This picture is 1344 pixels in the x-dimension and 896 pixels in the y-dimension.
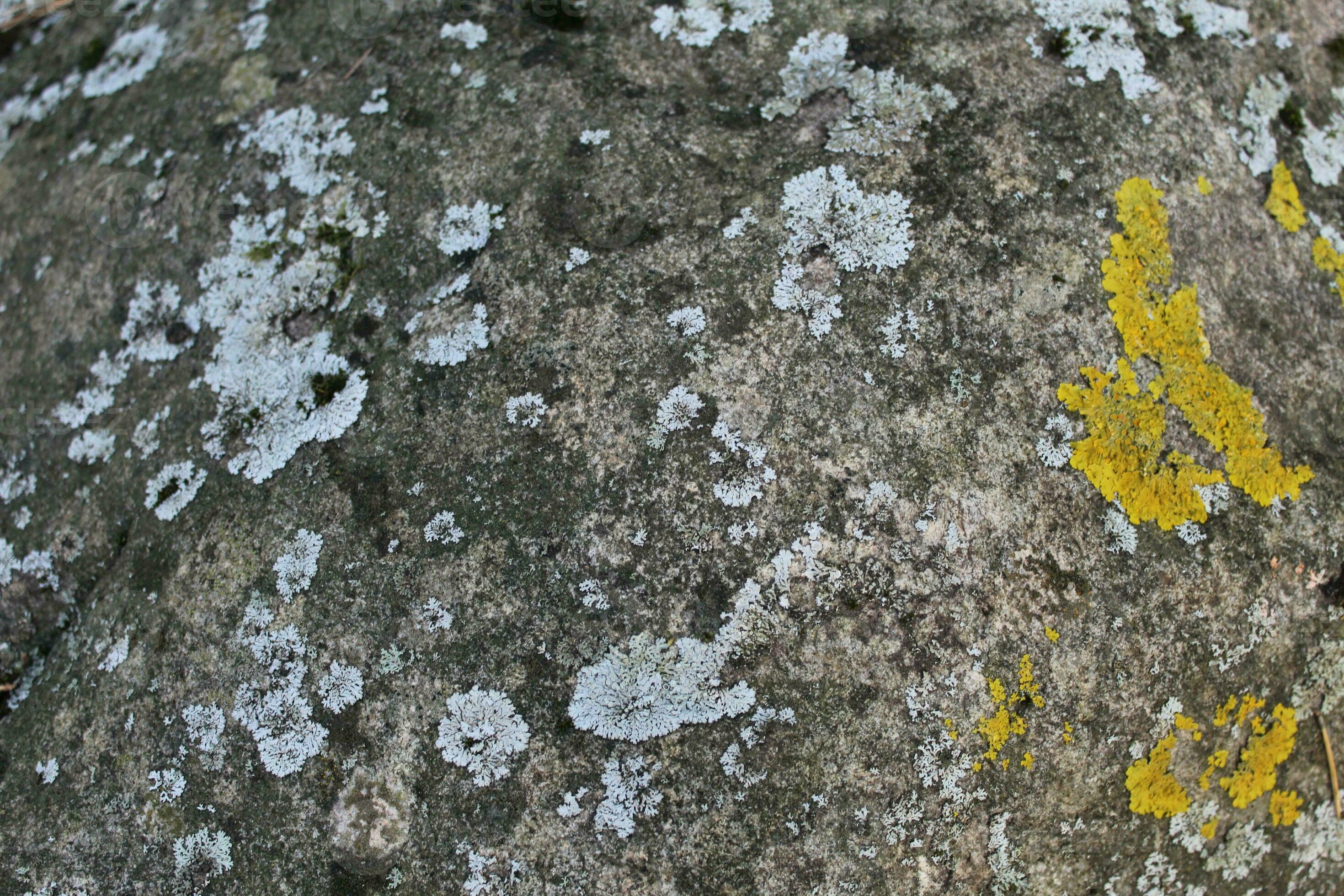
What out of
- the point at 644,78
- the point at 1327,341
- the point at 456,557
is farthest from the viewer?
the point at 644,78

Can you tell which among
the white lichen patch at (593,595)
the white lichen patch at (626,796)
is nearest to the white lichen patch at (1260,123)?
the white lichen patch at (593,595)

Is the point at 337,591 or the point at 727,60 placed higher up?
the point at 727,60

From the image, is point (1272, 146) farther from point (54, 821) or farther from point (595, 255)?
point (54, 821)

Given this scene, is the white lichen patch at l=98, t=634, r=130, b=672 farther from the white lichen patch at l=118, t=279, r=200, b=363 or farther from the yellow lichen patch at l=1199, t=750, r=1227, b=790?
the yellow lichen patch at l=1199, t=750, r=1227, b=790

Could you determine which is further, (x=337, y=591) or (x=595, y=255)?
(x=595, y=255)

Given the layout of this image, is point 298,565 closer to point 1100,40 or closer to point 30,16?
point 1100,40

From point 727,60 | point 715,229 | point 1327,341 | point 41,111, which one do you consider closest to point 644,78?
point 727,60

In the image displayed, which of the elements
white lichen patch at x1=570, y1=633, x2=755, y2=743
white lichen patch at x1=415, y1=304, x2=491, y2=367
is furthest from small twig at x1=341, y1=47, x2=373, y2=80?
white lichen patch at x1=570, y1=633, x2=755, y2=743
